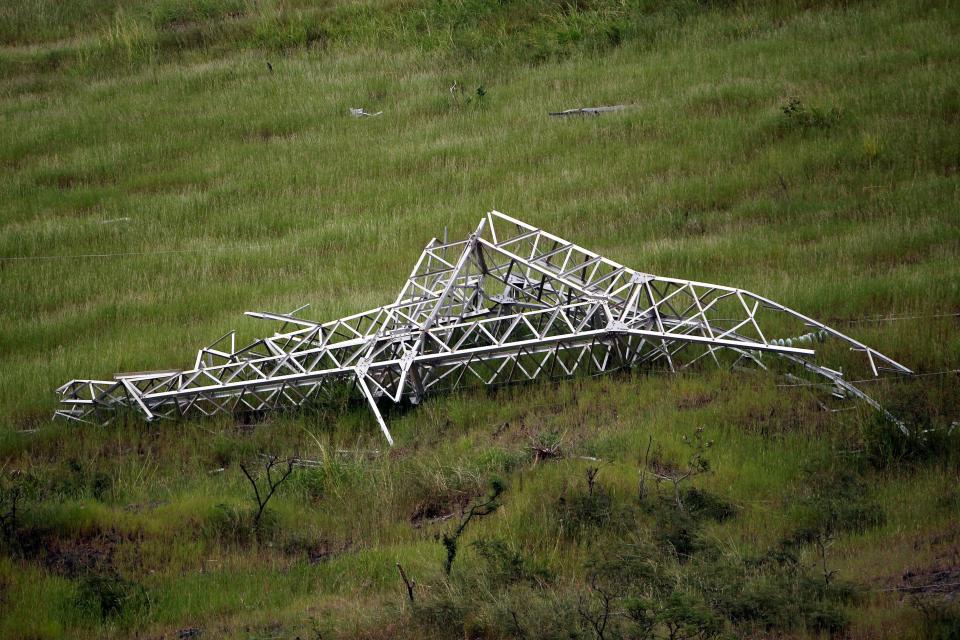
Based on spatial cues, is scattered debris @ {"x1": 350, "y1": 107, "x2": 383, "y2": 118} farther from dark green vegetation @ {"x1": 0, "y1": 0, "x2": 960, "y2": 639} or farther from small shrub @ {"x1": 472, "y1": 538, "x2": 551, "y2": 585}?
small shrub @ {"x1": 472, "y1": 538, "x2": 551, "y2": 585}

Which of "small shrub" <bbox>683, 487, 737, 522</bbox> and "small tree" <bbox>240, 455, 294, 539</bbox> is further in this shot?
"small tree" <bbox>240, 455, 294, 539</bbox>

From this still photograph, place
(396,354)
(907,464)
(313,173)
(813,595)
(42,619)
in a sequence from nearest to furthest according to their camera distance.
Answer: (813,595) < (42,619) < (907,464) < (396,354) < (313,173)

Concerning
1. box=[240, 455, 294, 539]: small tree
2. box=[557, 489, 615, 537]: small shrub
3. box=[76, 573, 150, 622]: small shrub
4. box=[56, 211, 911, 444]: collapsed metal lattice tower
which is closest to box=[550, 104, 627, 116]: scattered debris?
box=[56, 211, 911, 444]: collapsed metal lattice tower

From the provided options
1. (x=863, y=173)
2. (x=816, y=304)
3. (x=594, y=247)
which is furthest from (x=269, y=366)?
(x=863, y=173)

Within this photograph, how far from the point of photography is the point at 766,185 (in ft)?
60.1

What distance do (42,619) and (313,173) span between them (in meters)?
14.7

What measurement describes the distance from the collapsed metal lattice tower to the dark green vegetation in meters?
0.42

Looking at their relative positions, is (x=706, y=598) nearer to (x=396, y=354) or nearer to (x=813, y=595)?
(x=813, y=595)

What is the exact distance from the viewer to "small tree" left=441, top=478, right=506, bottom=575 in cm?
844

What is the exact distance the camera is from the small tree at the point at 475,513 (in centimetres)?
844

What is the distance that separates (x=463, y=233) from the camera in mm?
18172

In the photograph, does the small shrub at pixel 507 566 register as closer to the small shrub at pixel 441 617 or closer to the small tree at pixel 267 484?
the small shrub at pixel 441 617

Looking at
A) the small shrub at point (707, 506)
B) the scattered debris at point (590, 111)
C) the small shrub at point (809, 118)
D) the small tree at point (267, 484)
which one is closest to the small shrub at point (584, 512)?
the small shrub at point (707, 506)

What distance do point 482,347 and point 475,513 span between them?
10.1 ft
